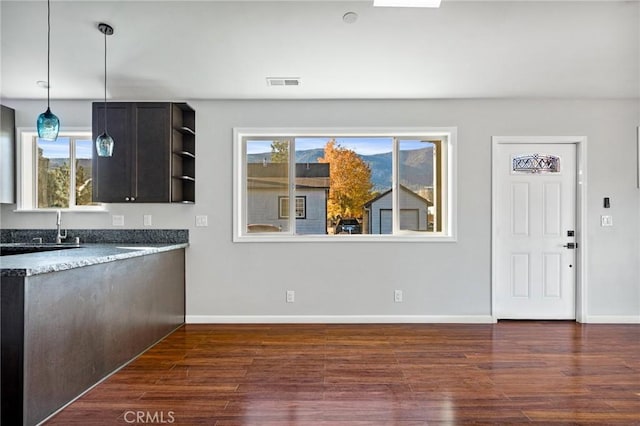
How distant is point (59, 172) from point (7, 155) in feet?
1.66

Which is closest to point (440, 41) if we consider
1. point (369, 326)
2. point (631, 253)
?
point (369, 326)

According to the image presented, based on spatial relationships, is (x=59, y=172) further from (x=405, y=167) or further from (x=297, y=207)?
(x=405, y=167)

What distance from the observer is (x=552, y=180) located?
4508 millimetres

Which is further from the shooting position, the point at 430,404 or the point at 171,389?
Answer: the point at 171,389

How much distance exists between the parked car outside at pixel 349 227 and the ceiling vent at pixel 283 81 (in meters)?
1.62

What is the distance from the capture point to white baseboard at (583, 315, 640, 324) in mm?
4364

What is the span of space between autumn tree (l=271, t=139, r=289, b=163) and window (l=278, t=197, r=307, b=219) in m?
0.46

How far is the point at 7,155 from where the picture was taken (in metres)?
4.32

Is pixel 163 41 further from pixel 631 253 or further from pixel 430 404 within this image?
pixel 631 253

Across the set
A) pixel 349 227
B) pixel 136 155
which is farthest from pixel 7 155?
pixel 349 227

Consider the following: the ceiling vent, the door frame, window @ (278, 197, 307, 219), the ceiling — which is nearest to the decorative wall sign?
the door frame

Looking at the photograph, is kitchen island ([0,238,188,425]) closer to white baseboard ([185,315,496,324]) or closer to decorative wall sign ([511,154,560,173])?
white baseboard ([185,315,496,324])

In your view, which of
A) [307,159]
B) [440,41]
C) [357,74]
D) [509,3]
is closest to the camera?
[509,3]

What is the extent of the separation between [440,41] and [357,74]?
829mm
